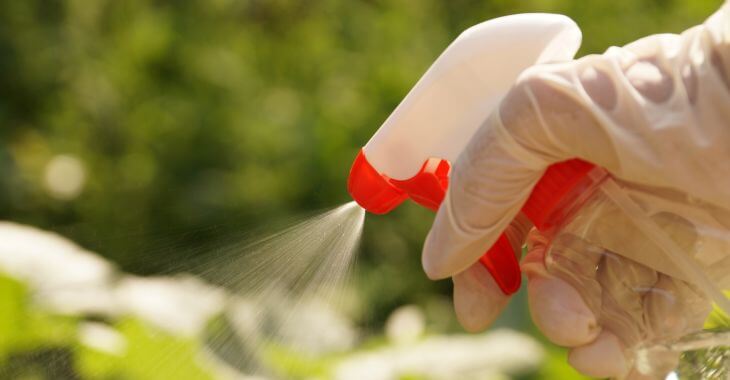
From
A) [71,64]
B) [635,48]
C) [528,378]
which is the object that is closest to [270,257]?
[635,48]

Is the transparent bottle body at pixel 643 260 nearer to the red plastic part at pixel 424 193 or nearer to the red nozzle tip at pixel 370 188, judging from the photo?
the red plastic part at pixel 424 193

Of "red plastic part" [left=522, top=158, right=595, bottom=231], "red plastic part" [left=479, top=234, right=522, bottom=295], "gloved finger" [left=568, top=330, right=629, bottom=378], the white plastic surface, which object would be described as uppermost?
the white plastic surface

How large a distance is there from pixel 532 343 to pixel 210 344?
624mm

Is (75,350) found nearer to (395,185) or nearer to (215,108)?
(395,185)

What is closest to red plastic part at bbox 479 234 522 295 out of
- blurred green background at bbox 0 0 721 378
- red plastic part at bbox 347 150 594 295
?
red plastic part at bbox 347 150 594 295

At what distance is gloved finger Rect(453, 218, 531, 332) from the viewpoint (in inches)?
37.4

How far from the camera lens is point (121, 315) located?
172 centimetres

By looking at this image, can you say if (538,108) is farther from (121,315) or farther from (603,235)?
(121,315)

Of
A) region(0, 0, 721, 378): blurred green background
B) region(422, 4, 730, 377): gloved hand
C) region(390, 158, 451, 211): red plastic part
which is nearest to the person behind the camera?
region(422, 4, 730, 377): gloved hand

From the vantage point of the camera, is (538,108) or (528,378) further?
(528,378)

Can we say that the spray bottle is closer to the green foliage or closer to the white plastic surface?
the white plastic surface

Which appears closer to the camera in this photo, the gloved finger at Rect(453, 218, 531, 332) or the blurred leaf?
the gloved finger at Rect(453, 218, 531, 332)

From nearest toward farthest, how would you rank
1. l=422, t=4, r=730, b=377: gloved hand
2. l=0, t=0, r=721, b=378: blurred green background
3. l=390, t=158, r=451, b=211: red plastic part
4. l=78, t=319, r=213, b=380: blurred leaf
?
l=422, t=4, r=730, b=377: gloved hand < l=390, t=158, r=451, b=211: red plastic part < l=78, t=319, r=213, b=380: blurred leaf < l=0, t=0, r=721, b=378: blurred green background

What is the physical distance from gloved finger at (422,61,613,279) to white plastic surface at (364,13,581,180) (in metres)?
0.06
